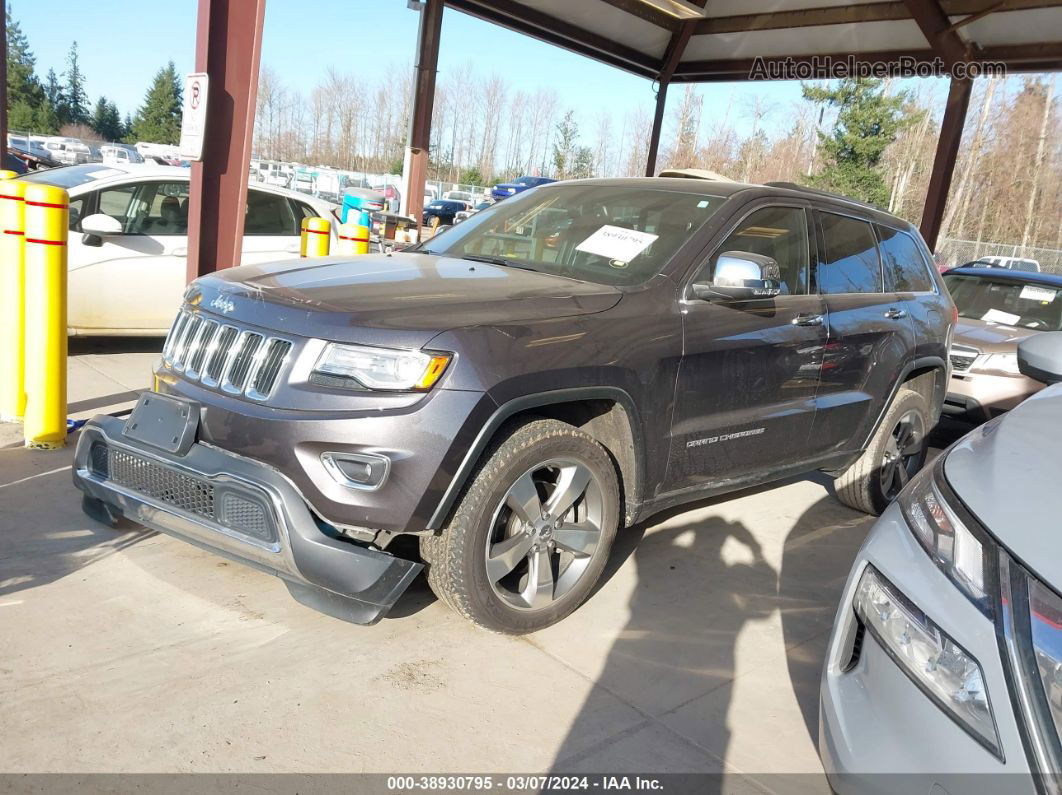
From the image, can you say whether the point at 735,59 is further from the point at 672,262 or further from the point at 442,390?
the point at 442,390

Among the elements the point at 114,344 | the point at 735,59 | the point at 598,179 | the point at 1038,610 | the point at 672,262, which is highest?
the point at 735,59

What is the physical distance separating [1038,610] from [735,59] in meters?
16.0

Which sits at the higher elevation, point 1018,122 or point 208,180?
point 1018,122

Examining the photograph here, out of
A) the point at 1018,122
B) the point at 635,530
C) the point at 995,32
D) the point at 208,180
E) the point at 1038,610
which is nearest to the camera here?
the point at 1038,610

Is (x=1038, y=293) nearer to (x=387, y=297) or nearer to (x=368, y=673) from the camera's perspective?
(x=387, y=297)

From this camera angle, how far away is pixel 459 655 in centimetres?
319

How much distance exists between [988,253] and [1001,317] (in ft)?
97.4

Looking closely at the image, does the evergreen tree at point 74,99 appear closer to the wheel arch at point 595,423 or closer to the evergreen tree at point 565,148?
the evergreen tree at point 565,148

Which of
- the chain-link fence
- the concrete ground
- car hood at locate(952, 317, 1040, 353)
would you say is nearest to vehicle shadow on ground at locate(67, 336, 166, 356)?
the concrete ground

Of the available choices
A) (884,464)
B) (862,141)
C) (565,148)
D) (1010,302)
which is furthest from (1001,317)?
(565,148)

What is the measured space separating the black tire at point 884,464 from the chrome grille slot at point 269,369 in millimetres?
3534

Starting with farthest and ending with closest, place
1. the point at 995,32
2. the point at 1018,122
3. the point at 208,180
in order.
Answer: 1. the point at 1018,122
2. the point at 995,32
3. the point at 208,180

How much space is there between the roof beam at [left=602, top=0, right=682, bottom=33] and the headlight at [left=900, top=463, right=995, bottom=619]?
1335cm

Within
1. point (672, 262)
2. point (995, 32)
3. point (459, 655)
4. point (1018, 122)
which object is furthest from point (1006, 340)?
point (1018, 122)
